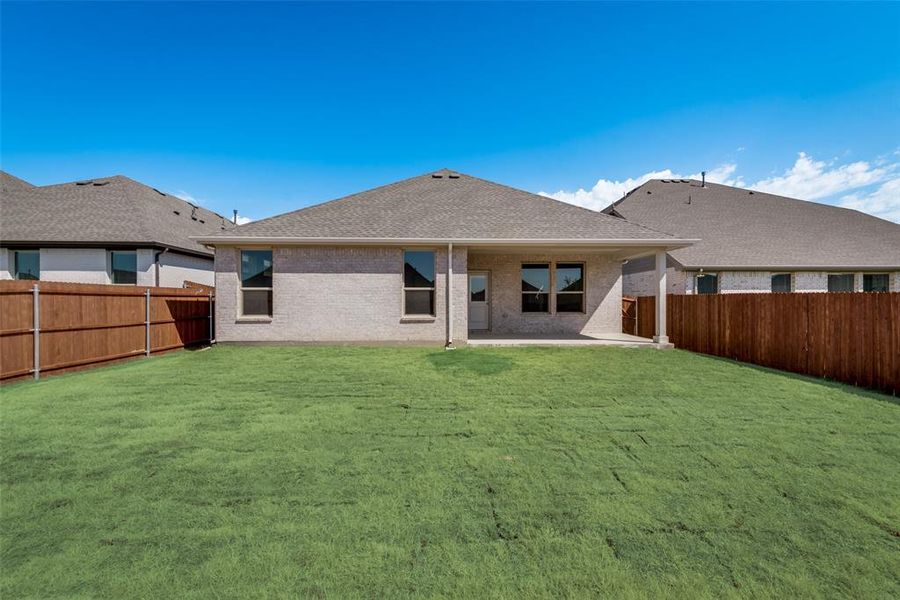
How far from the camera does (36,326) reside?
694 centimetres

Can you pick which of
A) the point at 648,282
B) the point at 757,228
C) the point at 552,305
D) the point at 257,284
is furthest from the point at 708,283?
the point at 257,284

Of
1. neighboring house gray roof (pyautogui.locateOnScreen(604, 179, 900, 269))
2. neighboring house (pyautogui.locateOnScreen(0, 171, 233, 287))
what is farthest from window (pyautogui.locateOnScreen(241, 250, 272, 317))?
neighboring house gray roof (pyautogui.locateOnScreen(604, 179, 900, 269))

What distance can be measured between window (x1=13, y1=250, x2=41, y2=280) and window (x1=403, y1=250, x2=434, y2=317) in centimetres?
1410

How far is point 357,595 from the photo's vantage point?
1961 mm

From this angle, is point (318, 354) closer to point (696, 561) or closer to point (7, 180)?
point (696, 561)

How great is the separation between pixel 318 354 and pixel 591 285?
9319 mm

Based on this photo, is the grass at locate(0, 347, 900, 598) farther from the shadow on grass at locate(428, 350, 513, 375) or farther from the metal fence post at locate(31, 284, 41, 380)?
the shadow on grass at locate(428, 350, 513, 375)

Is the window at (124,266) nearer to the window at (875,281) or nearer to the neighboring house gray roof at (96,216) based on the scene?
the neighboring house gray roof at (96,216)

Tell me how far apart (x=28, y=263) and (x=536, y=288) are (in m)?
18.7

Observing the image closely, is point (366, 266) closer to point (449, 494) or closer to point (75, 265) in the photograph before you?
point (449, 494)

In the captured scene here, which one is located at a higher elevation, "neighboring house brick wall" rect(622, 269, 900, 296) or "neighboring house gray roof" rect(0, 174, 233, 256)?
"neighboring house gray roof" rect(0, 174, 233, 256)

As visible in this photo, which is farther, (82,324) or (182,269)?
(182,269)

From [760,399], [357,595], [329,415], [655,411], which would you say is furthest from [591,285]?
[357,595]

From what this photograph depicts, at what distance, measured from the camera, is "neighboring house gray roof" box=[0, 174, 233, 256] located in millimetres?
13352
